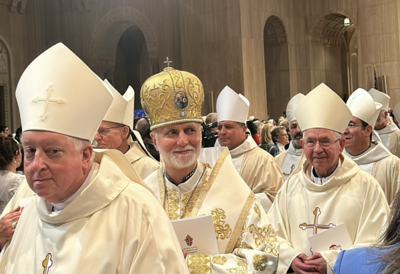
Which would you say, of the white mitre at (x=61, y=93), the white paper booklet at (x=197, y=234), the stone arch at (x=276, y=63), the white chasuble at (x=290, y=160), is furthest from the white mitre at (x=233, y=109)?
the stone arch at (x=276, y=63)

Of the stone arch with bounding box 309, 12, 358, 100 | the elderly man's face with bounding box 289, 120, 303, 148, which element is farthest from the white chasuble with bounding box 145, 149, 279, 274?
the stone arch with bounding box 309, 12, 358, 100

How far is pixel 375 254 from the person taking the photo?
58.4 inches

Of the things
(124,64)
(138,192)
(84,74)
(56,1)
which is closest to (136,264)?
(138,192)

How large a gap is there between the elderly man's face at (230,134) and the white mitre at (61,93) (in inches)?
146

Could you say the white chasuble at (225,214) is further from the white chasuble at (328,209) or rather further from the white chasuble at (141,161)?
the white chasuble at (141,161)

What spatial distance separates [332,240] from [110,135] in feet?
6.94

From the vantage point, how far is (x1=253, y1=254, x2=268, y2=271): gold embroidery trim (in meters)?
2.73

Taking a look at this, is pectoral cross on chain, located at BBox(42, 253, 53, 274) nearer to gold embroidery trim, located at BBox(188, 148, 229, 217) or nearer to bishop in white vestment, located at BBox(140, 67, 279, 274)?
bishop in white vestment, located at BBox(140, 67, 279, 274)

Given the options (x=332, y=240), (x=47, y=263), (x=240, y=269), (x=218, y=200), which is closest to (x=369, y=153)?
(x=332, y=240)

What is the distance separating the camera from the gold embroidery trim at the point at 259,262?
2734 mm

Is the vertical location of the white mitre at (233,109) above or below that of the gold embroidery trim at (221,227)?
above

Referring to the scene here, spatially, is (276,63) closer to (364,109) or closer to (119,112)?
(364,109)

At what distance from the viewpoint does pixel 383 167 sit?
16.3 feet

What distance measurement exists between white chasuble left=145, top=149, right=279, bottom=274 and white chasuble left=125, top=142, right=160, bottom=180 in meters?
1.62
